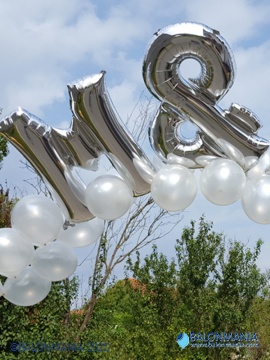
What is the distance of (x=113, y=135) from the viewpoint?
2648mm

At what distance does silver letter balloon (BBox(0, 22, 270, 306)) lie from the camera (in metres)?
2.55

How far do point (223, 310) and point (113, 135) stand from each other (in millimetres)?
5448

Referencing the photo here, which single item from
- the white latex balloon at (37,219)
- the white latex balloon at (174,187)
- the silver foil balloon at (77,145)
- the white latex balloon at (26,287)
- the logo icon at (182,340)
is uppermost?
the logo icon at (182,340)

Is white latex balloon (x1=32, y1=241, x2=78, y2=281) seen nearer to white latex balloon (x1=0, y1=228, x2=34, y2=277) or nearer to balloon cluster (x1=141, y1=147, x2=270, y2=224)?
white latex balloon (x1=0, y1=228, x2=34, y2=277)

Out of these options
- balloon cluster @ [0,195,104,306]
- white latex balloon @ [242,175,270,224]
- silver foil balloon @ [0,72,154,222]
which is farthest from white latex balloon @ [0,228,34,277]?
white latex balloon @ [242,175,270,224]

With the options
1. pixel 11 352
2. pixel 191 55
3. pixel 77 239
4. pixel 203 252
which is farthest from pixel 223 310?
pixel 191 55

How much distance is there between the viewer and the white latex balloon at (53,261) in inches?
114

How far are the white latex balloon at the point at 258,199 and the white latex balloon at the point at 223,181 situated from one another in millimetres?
38

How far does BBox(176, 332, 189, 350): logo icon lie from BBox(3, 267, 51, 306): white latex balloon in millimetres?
4447

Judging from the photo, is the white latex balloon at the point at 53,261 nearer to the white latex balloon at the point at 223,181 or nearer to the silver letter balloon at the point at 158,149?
the silver letter balloon at the point at 158,149

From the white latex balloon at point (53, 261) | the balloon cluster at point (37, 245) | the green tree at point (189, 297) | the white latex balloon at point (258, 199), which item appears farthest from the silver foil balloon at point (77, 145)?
the green tree at point (189, 297)

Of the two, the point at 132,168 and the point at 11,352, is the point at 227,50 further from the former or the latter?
the point at 11,352

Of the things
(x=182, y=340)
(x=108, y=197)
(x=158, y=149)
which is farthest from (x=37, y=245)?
(x=182, y=340)

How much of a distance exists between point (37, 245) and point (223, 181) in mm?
934
